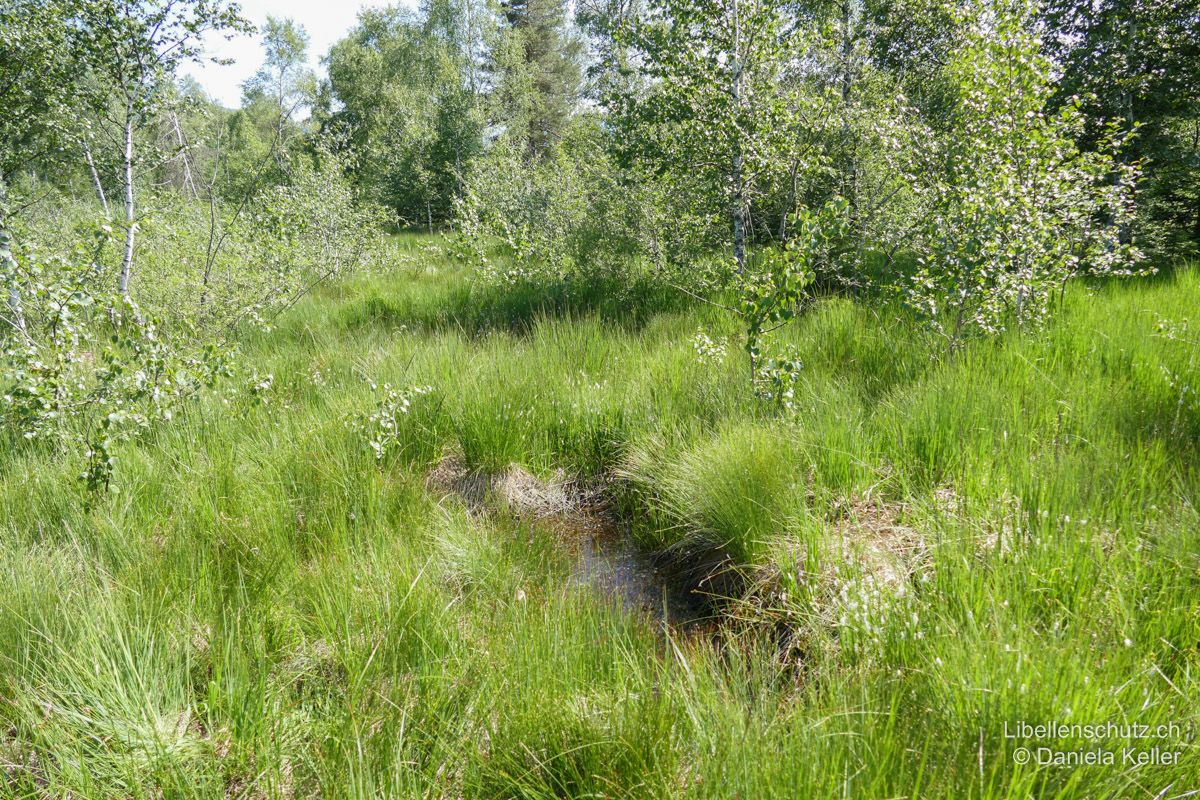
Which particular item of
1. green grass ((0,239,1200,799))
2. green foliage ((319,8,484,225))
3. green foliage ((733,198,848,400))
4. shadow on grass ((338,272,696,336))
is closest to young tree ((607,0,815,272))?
shadow on grass ((338,272,696,336))

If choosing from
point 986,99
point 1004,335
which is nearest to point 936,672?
point 1004,335

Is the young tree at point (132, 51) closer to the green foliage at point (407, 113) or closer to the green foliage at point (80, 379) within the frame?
the green foliage at point (80, 379)

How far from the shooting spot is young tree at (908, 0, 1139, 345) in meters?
4.66

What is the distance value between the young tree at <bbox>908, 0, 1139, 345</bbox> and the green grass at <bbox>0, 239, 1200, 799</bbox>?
1.64 feet

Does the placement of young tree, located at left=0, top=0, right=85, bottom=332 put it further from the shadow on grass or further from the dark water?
the dark water

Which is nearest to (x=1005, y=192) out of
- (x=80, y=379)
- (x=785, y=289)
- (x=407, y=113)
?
(x=785, y=289)

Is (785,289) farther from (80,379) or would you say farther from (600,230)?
(600,230)

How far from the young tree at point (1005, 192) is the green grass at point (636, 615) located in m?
0.50

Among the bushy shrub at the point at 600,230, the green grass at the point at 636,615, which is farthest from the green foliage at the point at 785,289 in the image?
the bushy shrub at the point at 600,230

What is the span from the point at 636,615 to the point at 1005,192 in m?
4.55

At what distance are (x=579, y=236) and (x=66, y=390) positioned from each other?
6.74 m

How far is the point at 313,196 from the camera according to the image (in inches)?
479

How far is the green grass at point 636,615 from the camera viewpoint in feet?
5.76

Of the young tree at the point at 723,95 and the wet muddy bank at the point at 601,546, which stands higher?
the young tree at the point at 723,95
